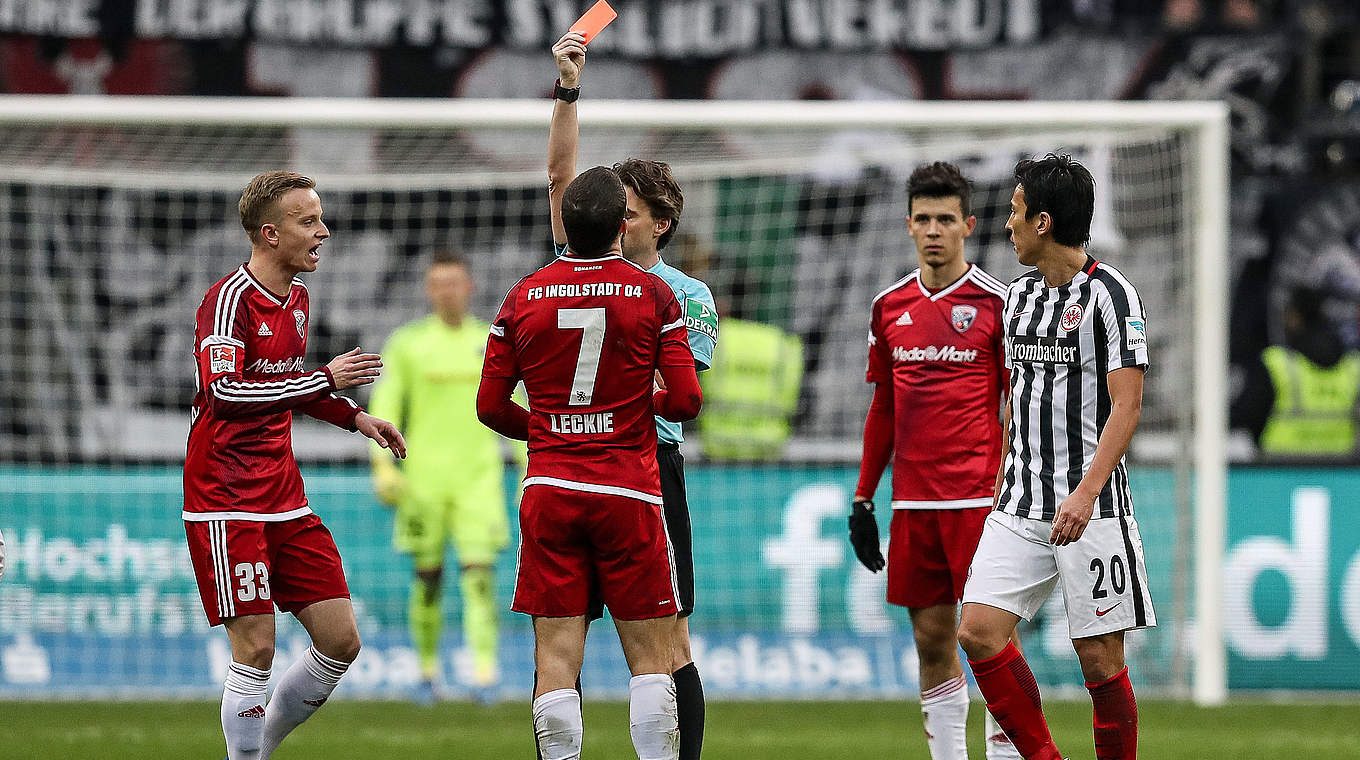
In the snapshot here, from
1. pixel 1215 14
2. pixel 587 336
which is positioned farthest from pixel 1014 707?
pixel 1215 14

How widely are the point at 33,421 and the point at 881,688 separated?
5428 mm

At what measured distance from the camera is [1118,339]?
504cm

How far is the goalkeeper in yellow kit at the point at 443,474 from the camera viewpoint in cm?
900

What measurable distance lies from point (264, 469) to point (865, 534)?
2.13 metres

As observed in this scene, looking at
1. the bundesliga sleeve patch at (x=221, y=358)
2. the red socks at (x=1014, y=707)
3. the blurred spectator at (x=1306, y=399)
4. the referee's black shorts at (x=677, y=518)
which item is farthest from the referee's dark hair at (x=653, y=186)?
the blurred spectator at (x=1306, y=399)

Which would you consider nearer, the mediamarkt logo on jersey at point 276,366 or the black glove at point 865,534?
the mediamarkt logo on jersey at point 276,366

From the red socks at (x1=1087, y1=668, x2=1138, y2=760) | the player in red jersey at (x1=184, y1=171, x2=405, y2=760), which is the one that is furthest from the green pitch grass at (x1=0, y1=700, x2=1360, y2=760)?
the red socks at (x1=1087, y1=668, x2=1138, y2=760)

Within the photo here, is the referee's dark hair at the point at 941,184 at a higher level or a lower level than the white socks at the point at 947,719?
higher

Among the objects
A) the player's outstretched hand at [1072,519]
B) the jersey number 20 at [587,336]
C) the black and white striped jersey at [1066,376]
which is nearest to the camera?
the jersey number 20 at [587,336]

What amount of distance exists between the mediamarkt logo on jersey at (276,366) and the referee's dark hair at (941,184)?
2298mm

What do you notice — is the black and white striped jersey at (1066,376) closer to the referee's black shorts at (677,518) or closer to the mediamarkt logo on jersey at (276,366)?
the referee's black shorts at (677,518)

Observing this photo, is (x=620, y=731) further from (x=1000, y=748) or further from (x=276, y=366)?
(x=276, y=366)

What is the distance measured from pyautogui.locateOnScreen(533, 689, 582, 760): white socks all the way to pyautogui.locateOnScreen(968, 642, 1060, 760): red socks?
1.28 m

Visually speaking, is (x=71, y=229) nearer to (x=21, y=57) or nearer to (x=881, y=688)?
(x=21, y=57)
